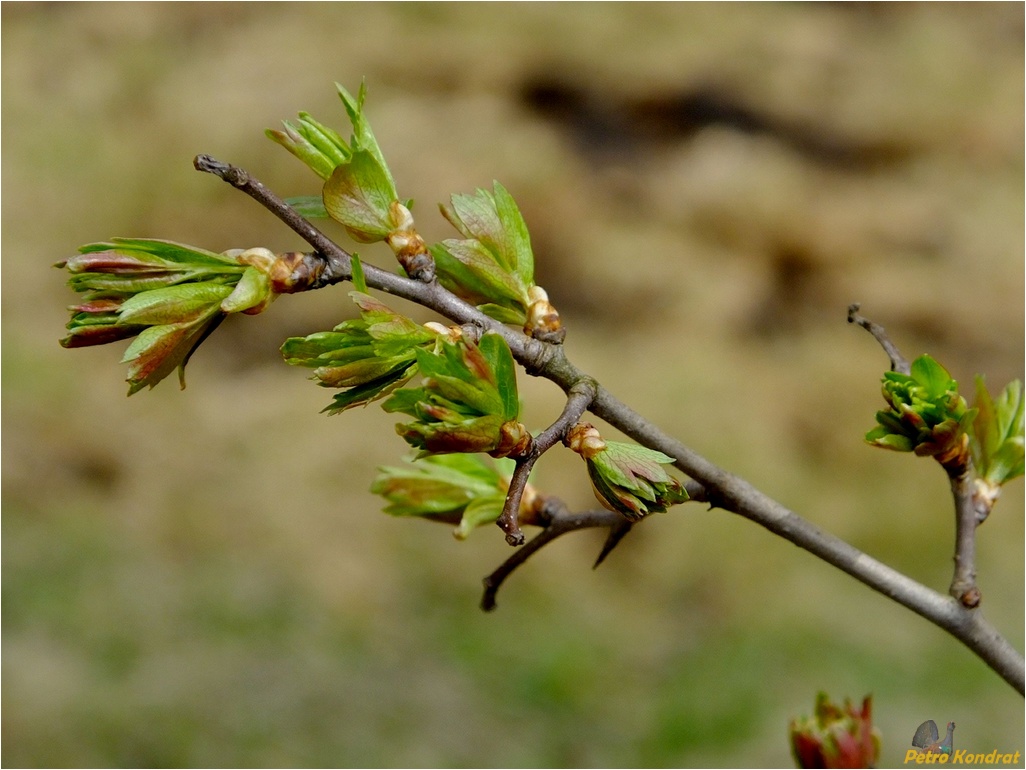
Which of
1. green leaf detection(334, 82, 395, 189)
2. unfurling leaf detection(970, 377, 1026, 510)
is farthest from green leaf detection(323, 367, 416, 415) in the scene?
unfurling leaf detection(970, 377, 1026, 510)

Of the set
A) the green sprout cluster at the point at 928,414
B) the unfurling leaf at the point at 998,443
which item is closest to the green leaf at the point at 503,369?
the green sprout cluster at the point at 928,414

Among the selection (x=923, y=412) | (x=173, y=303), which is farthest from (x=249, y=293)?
(x=923, y=412)

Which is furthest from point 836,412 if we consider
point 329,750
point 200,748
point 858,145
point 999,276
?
point 200,748

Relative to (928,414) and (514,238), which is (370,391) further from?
(928,414)

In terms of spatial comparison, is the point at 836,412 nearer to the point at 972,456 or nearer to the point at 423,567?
the point at 423,567

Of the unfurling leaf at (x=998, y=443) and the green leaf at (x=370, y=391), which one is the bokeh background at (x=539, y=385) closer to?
the unfurling leaf at (x=998, y=443)
